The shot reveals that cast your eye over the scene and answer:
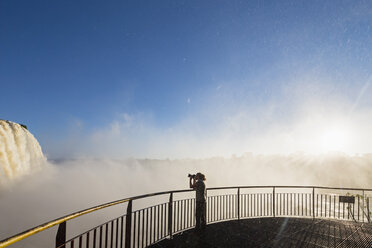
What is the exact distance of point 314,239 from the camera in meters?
6.18

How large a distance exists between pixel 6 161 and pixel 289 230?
1463 inches

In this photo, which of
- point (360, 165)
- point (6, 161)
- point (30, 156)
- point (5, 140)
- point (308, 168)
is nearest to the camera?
point (5, 140)

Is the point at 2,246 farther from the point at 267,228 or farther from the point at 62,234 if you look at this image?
the point at 267,228

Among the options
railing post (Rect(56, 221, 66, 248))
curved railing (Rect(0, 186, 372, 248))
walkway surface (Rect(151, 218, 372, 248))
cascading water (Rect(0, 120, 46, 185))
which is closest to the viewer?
railing post (Rect(56, 221, 66, 248))

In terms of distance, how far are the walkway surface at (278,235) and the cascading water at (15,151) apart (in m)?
32.1

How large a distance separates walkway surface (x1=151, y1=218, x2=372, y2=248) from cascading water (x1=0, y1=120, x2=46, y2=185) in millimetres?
32121

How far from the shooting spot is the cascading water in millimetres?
28400

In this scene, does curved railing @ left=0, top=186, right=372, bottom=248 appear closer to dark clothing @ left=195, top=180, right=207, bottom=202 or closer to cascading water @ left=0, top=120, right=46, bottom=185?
dark clothing @ left=195, top=180, right=207, bottom=202

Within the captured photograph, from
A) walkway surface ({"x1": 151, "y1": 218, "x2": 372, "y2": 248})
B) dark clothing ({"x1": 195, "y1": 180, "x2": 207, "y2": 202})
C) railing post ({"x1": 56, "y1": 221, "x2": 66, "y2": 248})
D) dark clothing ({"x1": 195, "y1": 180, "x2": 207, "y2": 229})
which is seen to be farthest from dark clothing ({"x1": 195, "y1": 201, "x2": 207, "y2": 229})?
railing post ({"x1": 56, "y1": 221, "x2": 66, "y2": 248})

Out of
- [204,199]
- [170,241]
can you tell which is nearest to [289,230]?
[204,199]

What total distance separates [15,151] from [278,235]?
1463 inches

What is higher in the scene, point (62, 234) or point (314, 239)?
point (62, 234)

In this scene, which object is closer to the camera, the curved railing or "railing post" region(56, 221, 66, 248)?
"railing post" region(56, 221, 66, 248)

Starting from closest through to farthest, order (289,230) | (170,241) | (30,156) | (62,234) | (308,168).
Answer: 1. (62,234)
2. (170,241)
3. (289,230)
4. (30,156)
5. (308,168)
